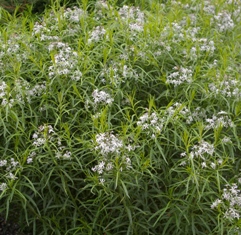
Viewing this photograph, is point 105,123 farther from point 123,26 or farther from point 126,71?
point 123,26

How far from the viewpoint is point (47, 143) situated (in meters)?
3.99

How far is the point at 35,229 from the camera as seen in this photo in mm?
4410

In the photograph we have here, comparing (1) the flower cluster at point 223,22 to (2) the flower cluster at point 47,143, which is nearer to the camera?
(2) the flower cluster at point 47,143

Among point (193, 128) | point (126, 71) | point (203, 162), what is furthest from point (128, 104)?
point (203, 162)

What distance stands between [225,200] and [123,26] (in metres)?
2.01

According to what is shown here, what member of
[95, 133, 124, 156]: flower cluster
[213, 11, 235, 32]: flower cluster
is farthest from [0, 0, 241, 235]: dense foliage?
[213, 11, 235, 32]: flower cluster

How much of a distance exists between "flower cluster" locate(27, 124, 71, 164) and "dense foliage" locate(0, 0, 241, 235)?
12 mm

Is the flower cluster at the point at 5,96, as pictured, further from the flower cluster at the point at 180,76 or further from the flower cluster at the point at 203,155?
the flower cluster at the point at 203,155

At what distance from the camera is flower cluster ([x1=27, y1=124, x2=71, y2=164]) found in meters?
3.96

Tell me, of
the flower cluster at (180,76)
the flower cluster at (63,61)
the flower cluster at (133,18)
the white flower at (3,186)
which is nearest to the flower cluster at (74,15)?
the flower cluster at (133,18)

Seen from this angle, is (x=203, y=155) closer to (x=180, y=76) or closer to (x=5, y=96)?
(x=180, y=76)

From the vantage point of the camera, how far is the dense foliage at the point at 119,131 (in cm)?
395

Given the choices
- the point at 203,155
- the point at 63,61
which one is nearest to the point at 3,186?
the point at 63,61

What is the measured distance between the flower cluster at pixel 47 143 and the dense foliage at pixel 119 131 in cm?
1
